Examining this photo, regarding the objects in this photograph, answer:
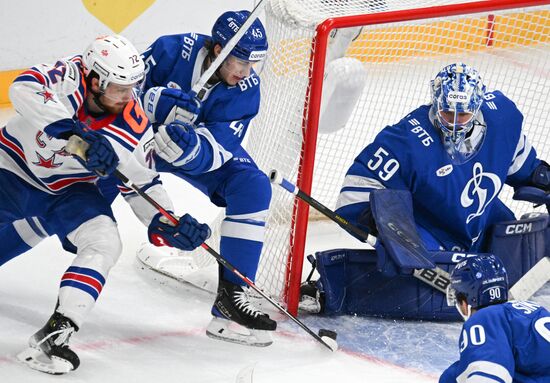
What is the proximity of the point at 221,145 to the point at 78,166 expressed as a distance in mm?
543

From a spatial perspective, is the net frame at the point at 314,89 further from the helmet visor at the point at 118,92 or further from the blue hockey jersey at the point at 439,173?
the helmet visor at the point at 118,92

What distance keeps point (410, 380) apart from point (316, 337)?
1.18ft

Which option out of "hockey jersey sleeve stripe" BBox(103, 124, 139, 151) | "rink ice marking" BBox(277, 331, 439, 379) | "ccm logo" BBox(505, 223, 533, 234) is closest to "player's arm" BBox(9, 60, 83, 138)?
"hockey jersey sleeve stripe" BBox(103, 124, 139, 151)

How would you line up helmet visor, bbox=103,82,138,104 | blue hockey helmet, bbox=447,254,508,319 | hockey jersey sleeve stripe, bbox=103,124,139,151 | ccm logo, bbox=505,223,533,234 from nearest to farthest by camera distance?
blue hockey helmet, bbox=447,254,508,319
helmet visor, bbox=103,82,138,104
hockey jersey sleeve stripe, bbox=103,124,139,151
ccm logo, bbox=505,223,533,234

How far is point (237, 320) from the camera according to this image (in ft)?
13.1

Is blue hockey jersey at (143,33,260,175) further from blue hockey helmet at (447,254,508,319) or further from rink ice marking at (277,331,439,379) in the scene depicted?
blue hockey helmet at (447,254,508,319)

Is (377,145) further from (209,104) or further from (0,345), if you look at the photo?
(0,345)

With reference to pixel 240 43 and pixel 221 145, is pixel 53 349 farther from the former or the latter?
pixel 240 43

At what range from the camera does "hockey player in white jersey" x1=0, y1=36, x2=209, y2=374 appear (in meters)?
3.54

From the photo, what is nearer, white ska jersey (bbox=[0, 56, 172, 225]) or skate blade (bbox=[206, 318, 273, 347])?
white ska jersey (bbox=[0, 56, 172, 225])

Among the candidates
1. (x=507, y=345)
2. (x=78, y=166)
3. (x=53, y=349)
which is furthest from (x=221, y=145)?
(x=507, y=345)

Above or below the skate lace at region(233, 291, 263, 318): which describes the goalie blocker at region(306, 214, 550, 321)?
above

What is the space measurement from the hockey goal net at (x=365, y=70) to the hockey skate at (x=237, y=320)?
0.81 ft

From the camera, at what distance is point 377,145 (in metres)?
4.17
